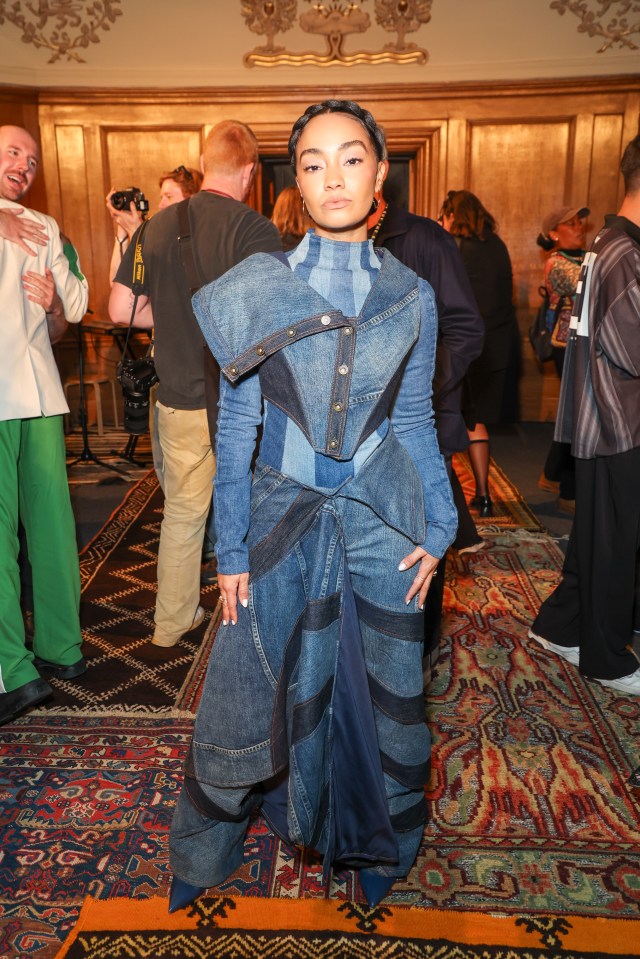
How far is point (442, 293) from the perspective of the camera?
2850mm

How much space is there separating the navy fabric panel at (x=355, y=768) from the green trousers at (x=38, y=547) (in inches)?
56.2

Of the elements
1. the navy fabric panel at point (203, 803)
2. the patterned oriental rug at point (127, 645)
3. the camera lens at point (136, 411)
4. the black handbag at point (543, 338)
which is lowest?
the patterned oriental rug at point (127, 645)

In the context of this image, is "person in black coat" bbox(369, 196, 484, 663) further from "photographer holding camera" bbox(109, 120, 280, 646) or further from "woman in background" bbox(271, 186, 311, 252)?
"woman in background" bbox(271, 186, 311, 252)

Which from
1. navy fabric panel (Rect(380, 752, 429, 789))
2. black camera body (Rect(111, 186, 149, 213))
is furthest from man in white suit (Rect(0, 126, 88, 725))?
navy fabric panel (Rect(380, 752, 429, 789))

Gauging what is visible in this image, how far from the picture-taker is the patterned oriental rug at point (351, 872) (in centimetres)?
204

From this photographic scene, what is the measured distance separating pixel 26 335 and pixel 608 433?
2.13 metres

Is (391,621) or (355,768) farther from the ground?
(391,621)

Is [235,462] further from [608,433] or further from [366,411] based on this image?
[608,433]

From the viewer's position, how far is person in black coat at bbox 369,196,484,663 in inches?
111

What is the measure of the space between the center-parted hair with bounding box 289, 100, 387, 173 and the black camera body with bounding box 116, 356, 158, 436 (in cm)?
184

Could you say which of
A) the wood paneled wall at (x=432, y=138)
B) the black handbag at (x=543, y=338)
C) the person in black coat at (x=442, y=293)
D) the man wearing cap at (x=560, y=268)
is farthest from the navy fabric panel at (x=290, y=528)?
the wood paneled wall at (x=432, y=138)

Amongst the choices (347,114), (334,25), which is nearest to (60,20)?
(334,25)

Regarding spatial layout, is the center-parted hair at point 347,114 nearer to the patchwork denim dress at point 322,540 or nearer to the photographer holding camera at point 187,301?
the patchwork denim dress at point 322,540

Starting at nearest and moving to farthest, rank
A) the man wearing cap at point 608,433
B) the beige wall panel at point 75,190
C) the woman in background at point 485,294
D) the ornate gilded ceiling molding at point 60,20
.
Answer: the man wearing cap at point 608,433 → the woman in background at point 485,294 → the ornate gilded ceiling molding at point 60,20 → the beige wall panel at point 75,190
